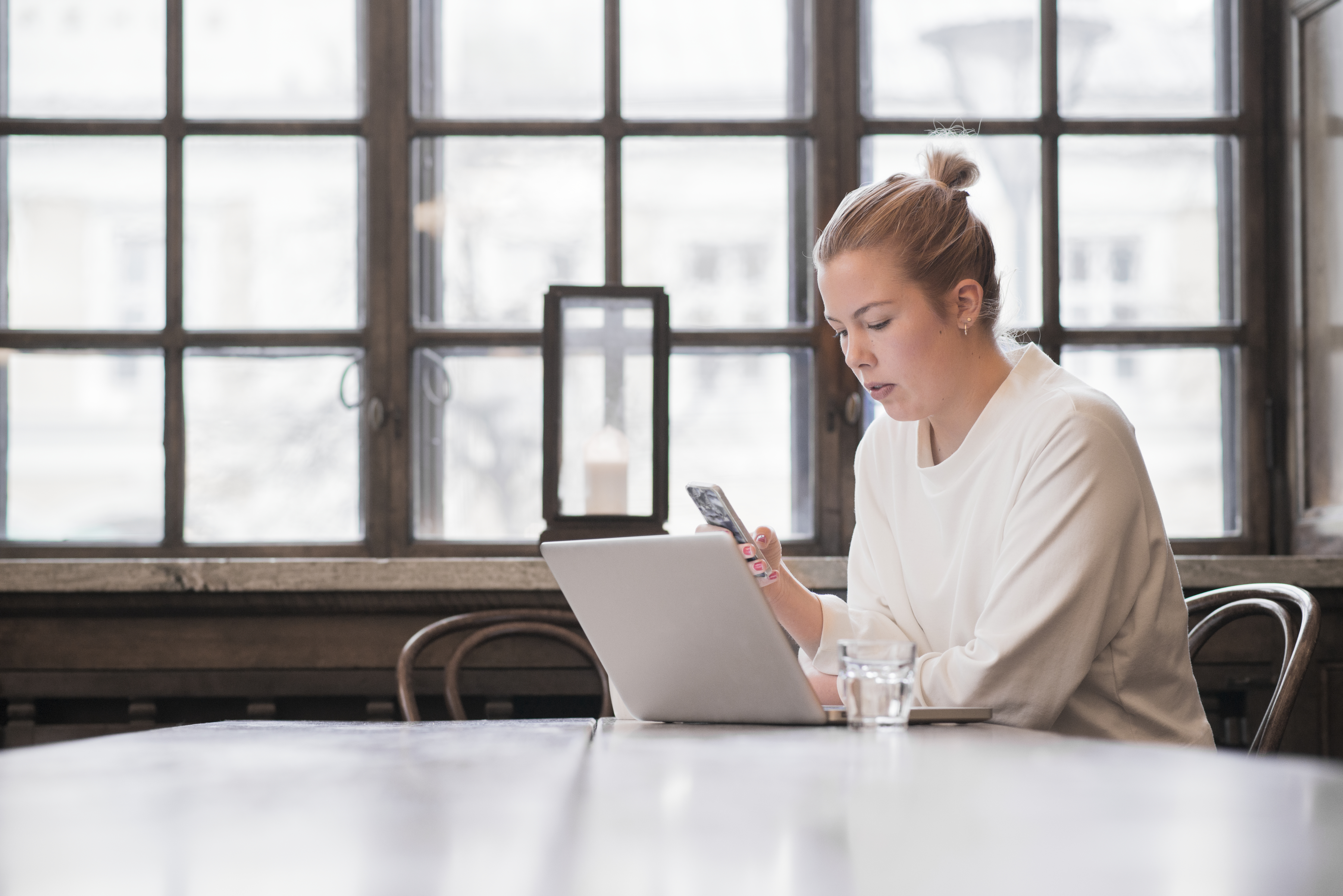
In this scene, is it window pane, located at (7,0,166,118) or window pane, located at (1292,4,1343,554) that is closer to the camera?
window pane, located at (1292,4,1343,554)

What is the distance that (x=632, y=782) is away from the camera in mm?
762

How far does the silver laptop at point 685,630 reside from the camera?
1.00 metres

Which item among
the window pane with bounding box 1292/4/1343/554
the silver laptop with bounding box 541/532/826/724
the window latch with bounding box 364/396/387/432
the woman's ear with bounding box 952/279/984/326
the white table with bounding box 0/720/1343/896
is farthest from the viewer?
the window latch with bounding box 364/396/387/432

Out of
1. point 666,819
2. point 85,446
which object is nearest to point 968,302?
point 666,819

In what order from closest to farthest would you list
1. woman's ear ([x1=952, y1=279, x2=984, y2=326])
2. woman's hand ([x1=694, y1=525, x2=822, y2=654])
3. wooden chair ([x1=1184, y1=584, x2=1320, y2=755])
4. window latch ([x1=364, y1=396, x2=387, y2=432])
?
wooden chair ([x1=1184, y1=584, x2=1320, y2=755]), woman's hand ([x1=694, y1=525, x2=822, y2=654]), woman's ear ([x1=952, y1=279, x2=984, y2=326]), window latch ([x1=364, y1=396, x2=387, y2=432])

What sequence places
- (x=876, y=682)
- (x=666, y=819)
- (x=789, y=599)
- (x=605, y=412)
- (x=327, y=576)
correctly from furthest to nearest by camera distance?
(x=605, y=412) → (x=327, y=576) → (x=789, y=599) → (x=876, y=682) → (x=666, y=819)

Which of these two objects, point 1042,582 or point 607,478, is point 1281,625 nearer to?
point 1042,582

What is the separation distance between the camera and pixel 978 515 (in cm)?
145

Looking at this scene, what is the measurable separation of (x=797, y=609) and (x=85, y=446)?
1659mm

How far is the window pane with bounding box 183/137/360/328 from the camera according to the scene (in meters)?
2.39

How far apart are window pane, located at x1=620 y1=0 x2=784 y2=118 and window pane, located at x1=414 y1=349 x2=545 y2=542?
1.96 ft

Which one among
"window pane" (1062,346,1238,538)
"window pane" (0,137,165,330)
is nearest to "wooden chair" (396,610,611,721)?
"window pane" (0,137,165,330)

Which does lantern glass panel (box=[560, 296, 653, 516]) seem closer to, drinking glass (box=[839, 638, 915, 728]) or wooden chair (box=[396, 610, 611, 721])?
wooden chair (box=[396, 610, 611, 721])

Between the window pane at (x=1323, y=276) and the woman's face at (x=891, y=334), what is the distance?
1118 millimetres
